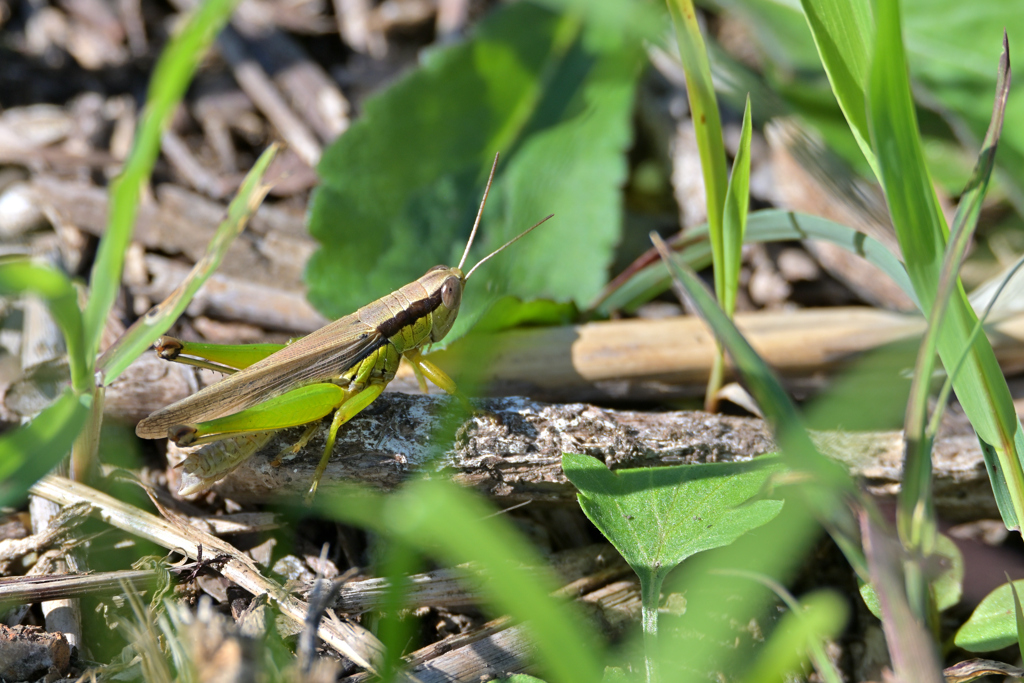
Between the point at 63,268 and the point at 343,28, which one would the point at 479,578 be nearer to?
the point at 63,268

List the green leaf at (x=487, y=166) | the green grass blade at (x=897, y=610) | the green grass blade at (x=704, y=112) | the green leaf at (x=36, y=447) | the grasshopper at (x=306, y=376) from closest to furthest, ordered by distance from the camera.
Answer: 1. the green grass blade at (x=897, y=610)
2. the green leaf at (x=36, y=447)
3. the green grass blade at (x=704, y=112)
4. the grasshopper at (x=306, y=376)
5. the green leaf at (x=487, y=166)

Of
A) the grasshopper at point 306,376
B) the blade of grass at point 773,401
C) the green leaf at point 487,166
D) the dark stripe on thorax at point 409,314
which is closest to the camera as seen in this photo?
the blade of grass at point 773,401

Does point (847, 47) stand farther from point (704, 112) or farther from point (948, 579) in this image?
point (948, 579)

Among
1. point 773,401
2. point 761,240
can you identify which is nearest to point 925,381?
point 773,401

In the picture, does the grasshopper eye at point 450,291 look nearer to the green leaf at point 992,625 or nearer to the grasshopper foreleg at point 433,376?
the grasshopper foreleg at point 433,376

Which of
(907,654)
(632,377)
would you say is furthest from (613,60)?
(907,654)

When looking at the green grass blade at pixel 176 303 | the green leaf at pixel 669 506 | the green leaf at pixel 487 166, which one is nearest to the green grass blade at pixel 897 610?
the green leaf at pixel 669 506

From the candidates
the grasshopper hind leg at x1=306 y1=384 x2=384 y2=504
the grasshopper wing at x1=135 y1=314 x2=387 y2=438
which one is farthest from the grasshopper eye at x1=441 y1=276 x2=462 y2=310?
the grasshopper hind leg at x1=306 y1=384 x2=384 y2=504
